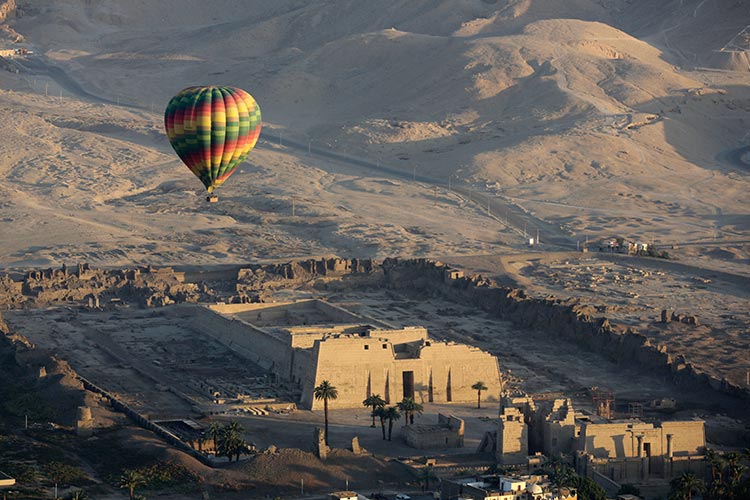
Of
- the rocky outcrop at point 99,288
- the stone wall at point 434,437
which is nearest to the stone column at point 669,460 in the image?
the stone wall at point 434,437

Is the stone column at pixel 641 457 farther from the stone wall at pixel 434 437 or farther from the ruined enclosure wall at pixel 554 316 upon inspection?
the ruined enclosure wall at pixel 554 316

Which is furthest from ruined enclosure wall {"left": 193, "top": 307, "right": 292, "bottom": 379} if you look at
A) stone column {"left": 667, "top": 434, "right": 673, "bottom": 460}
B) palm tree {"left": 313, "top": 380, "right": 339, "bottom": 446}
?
stone column {"left": 667, "top": 434, "right": 673, "bottom": 460}

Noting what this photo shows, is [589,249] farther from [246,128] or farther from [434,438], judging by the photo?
[434,438]

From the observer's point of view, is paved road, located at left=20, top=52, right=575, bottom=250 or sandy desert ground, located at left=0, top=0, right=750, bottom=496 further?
paved road, located at left=20, top=52, right=575, bottom=250

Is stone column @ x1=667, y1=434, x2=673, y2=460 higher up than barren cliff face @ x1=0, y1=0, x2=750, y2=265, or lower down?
lower down

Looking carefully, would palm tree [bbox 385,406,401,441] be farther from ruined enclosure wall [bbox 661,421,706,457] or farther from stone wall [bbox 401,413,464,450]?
ruined enclosure wall [bbox 661,421,706,457]

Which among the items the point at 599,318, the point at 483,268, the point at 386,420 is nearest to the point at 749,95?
the point at 483,268

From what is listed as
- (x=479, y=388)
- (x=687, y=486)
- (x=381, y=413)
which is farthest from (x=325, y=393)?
(x=687, y=486)
